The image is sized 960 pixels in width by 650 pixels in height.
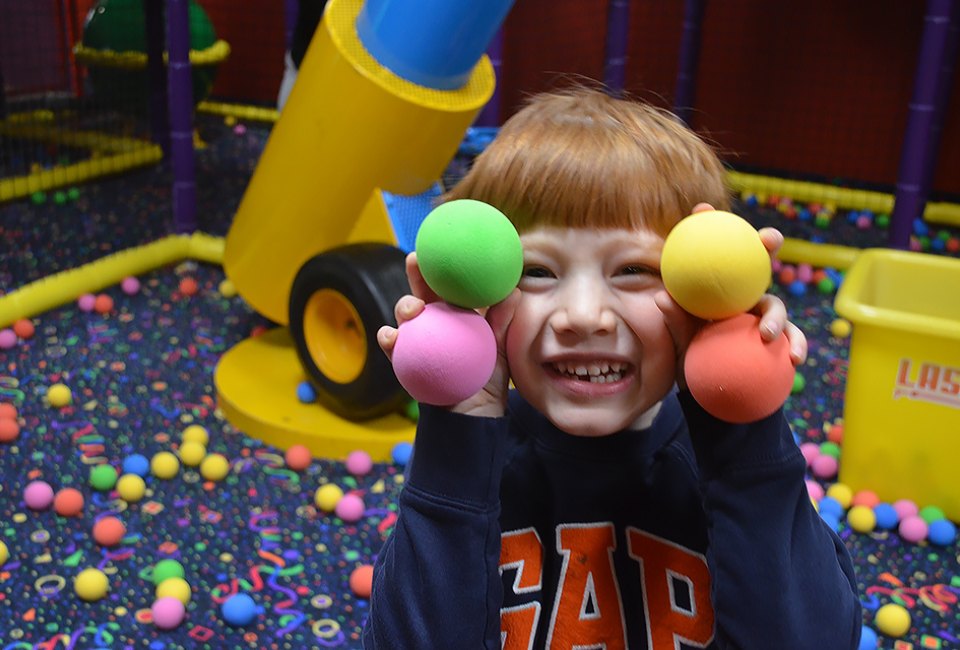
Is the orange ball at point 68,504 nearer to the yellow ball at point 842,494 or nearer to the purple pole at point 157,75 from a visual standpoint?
the yellow ball at point 842,494

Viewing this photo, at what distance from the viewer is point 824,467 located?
175 centimetres

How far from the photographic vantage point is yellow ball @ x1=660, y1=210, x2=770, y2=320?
0.59m

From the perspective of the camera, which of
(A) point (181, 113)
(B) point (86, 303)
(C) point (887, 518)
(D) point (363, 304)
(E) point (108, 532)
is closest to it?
(E) point (108, 532)

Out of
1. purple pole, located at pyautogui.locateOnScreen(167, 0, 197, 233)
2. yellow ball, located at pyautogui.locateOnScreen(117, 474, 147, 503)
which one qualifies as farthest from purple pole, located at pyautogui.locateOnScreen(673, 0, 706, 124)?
yellow ball, located at pyautogui.locateOnScreen(117, 474, 147, 503)

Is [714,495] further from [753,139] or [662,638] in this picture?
[753,139]

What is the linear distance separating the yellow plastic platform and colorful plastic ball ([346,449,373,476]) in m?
0.03

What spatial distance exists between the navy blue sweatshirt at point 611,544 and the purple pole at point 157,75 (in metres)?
2.75

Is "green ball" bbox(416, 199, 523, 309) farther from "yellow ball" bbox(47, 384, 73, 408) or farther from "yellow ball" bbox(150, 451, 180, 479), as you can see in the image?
"yellow ball" bbox(47, 384, 73, 408)

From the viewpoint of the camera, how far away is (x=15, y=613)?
1.35 meters

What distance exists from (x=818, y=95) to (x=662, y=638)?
3.01m

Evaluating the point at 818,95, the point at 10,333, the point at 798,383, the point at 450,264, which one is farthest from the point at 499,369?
the point at 818,95

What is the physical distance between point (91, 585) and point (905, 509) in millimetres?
1201

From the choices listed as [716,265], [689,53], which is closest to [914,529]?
[716,265]

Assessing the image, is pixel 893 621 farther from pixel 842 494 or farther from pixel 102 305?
pixel 102 305
